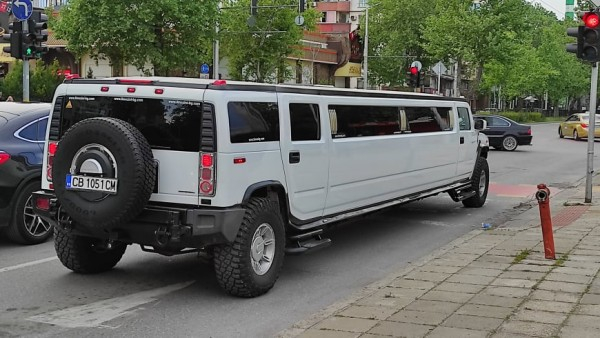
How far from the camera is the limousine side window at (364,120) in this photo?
307 inches

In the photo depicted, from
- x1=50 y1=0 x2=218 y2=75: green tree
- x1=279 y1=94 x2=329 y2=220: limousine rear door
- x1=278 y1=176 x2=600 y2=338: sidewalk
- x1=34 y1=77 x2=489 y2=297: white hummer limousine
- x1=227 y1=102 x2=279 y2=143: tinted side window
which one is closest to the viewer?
x1=278 y1=176 x2=600 y2=338: sidewalk

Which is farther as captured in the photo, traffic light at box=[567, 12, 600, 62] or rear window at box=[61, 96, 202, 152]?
traffic light at box=[567, 12, 600, 62]

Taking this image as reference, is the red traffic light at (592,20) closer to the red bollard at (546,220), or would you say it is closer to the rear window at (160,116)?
the red bollard at (546,220)

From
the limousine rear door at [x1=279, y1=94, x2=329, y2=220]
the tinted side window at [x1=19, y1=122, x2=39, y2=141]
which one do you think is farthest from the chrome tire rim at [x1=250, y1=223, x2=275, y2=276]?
the tinted side window at [x1=19, y1=122, x2=39, y2=141]

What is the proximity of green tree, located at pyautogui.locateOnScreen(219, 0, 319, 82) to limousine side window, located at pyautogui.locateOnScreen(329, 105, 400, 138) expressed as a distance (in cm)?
3524

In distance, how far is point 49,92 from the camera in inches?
1412

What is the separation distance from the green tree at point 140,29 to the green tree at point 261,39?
1009 centimetres

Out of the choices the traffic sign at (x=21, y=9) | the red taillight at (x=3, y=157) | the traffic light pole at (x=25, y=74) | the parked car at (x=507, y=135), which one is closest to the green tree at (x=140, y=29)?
the traffic light pole at (x=25, y=74)

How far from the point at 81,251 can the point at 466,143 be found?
23.5 feet

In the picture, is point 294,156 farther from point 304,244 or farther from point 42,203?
point 42,203

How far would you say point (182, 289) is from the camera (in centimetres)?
678

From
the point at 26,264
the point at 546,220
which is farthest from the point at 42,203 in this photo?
the point at 546,220

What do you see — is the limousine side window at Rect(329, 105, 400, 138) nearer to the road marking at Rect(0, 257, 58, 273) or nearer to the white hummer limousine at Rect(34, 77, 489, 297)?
the white hummer limousine at Rect(34, 77, 489, 297)

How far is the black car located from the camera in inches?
326
